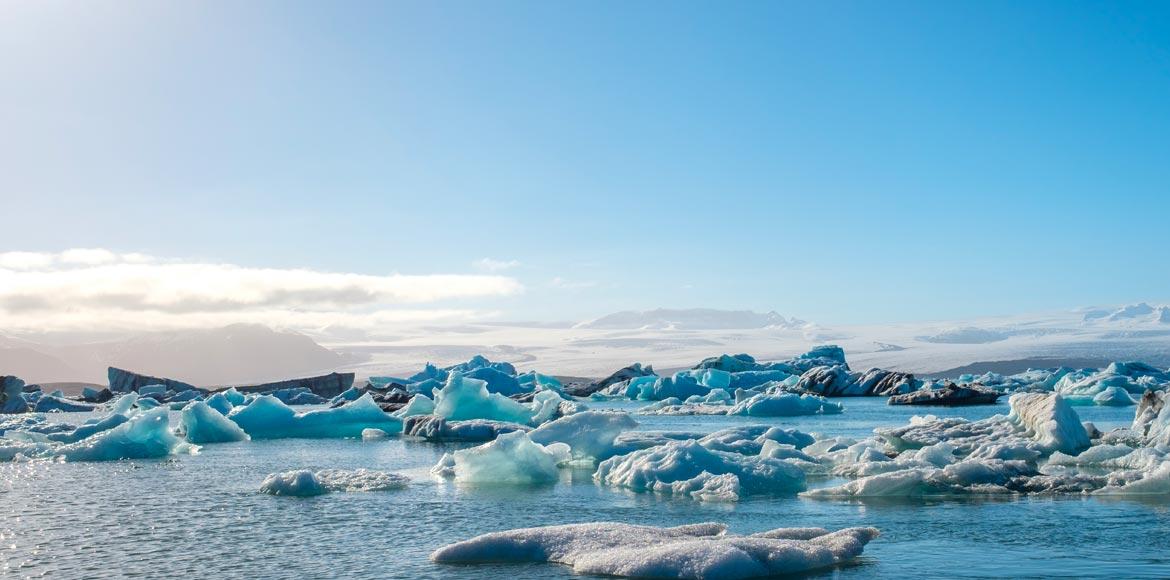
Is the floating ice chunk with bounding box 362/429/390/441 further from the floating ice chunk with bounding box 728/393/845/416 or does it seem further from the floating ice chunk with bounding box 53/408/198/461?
the floating ice chunk with bounding box 728/393/845/416

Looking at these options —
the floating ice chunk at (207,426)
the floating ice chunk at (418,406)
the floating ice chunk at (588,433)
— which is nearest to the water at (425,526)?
the floating ice chunk at (588,433)

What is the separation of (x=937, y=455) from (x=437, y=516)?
6.52m

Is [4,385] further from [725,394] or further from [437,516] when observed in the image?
[437,516]

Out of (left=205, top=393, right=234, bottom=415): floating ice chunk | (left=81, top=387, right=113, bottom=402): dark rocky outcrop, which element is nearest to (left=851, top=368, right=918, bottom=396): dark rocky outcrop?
(left=205, top=393, right=234, bottom=415): floating ice chunk

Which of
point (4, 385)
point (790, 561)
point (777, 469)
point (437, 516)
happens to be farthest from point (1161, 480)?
point (4, 385)

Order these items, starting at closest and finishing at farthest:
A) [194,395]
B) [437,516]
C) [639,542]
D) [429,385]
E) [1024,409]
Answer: [639,542] < [437,516] < [1024,409] < [429,385] < [194,395]

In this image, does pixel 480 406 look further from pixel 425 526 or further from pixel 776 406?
pixel 425 526

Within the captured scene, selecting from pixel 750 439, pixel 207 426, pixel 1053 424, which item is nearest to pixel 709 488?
pixel 750 439

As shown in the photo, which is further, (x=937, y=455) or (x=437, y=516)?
(x=937, y=455)

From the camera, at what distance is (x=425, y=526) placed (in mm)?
9523

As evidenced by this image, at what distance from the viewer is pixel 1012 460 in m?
13.1

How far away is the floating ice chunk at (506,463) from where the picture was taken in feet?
43.1

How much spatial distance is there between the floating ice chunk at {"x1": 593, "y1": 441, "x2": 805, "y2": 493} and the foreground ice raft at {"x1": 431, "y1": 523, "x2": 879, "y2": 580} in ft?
11.4

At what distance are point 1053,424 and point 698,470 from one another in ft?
20.3
